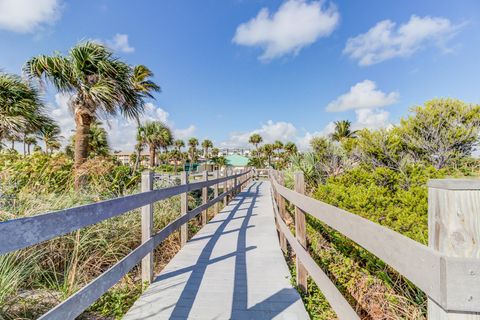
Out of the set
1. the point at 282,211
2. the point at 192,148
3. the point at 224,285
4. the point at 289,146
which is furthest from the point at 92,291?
the point at 192,148

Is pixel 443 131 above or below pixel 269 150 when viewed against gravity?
below

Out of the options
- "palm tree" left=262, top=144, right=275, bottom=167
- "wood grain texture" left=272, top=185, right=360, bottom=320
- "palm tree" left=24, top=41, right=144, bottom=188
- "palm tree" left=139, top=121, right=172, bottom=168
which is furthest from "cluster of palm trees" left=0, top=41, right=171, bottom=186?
"palm tree" left=262, top=144, right=275, bottom=167

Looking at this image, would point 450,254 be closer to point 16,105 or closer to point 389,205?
point 389,205

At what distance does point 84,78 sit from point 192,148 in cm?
5785

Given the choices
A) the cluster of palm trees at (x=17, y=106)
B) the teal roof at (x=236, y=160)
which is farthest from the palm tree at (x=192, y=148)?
the cluster of palm trees at (x=17, y=106)

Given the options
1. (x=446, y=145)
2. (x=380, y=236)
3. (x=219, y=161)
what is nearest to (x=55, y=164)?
(x=380, y=236)

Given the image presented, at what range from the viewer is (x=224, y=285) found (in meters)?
3.02

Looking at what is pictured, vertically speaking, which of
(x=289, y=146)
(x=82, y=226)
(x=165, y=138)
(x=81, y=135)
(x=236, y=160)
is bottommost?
(x=82, y=226)

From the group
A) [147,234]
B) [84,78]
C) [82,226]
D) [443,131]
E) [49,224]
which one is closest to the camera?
[49,224]

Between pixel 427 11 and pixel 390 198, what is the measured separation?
9578mm

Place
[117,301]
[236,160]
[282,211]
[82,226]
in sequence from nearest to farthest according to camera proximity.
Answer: [82,226] → [117,301] → [282,211] → [236,160]

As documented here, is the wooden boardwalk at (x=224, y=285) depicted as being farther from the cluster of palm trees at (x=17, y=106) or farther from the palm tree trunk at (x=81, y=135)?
the cluster of palm trees at (x=17, y=106)

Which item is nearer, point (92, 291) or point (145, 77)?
point (92, 291)

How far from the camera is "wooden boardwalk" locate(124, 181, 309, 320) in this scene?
8.11ft
